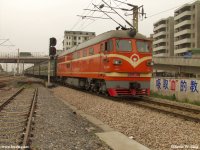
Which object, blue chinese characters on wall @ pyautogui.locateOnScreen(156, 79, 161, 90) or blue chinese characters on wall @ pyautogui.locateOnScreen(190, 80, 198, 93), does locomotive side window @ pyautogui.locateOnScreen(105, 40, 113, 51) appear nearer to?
blue chinese characters on wall @ pyautogui.locateOnScreen(190, 80, 198, 93)

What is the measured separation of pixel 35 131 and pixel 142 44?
32.7ft

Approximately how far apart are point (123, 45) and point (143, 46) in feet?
3.98

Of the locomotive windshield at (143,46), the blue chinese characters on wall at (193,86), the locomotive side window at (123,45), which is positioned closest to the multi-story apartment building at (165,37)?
the blue chinese characters on wall at (193,86)

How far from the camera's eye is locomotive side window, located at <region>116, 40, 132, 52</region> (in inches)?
640

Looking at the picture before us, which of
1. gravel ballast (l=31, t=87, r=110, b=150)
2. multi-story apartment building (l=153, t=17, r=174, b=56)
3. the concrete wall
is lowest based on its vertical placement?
gravel ballast (l=31, t=87, r=110, b=150)

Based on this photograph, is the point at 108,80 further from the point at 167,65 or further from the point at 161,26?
the point at 161,26

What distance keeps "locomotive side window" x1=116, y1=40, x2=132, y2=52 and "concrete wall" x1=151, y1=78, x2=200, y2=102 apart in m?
4.02

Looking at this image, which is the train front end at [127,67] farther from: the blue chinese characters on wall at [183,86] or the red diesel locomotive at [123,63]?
the blue chinese characters on wall at [183,86]

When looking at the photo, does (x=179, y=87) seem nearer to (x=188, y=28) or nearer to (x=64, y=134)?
(x=64, y=134)

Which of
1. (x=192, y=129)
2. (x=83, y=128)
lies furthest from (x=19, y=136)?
(x=192, y=129)

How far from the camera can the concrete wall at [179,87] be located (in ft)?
56.5

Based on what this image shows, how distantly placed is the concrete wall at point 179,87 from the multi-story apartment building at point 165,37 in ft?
293

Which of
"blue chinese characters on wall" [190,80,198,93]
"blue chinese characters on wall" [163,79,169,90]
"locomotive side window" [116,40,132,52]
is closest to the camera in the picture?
"locomotive side window" [116,40,132,52]

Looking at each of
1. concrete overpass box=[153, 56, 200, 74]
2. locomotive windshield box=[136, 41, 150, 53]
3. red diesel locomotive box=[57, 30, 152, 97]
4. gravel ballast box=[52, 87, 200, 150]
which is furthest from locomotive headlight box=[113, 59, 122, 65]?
concrete overpass box=[153, 56, 200, 74]
